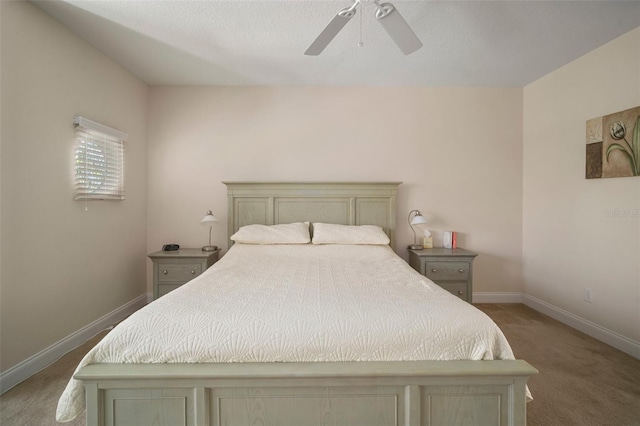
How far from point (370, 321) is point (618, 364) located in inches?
89.5

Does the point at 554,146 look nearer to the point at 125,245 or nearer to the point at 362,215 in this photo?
the point at 362,215

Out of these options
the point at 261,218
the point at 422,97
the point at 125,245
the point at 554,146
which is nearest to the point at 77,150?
the point at 125,245

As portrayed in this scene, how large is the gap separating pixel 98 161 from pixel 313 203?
2.09 meters

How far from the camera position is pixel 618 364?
2.10m

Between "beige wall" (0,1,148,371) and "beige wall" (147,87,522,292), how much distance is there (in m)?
0.60

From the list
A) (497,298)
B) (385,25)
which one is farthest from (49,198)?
(497,298)

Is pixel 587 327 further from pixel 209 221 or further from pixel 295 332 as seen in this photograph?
pixel 209 221

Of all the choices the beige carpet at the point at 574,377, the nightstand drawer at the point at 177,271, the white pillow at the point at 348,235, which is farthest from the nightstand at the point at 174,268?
the beige carpet at the point at 574,377

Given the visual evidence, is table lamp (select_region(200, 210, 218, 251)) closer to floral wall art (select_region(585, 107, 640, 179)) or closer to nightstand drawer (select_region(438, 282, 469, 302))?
nightstand drawer (select_region(438, 282, 469, 302))

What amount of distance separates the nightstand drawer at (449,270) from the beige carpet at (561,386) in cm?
64

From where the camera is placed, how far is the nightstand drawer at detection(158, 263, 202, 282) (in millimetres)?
2836

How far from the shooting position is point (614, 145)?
7.83ft

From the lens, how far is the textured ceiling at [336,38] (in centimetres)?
199

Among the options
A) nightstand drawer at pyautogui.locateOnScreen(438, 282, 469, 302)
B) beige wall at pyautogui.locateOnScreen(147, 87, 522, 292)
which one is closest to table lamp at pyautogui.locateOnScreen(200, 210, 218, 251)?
beige wall at pyautogui.locateOnScreen(147, 87, 522, 292)
